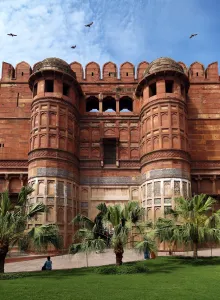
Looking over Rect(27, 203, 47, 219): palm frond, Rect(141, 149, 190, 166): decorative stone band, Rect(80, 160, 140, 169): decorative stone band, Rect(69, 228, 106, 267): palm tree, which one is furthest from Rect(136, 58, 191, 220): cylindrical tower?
Rect(27, 203, 47, 219): palm frond

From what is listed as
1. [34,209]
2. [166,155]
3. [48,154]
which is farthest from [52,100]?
[34,209]

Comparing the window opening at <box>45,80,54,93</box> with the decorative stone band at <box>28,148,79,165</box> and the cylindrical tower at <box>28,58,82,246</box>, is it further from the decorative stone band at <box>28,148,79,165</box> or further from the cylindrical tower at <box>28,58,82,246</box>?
the decorative stone band at <box>28,148,79,165</box>

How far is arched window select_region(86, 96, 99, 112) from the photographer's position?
97.6 feet

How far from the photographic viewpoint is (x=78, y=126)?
92.9ft

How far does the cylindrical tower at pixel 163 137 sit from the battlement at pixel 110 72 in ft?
9.51

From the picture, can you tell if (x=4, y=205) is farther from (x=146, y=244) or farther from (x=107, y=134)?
(x=107, y=134)

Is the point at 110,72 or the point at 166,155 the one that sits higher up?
the point at 110,72

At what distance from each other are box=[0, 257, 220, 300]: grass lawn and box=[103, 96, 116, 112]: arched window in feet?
55.5

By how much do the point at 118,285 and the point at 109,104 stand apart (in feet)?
67.9

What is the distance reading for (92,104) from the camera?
30938 mm

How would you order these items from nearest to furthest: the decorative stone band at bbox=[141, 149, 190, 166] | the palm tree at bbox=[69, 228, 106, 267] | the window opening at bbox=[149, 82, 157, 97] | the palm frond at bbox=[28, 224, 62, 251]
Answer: the palm frond at bbox=[28, 224, 62, 251] → the palm tree at bbox=[69, 228, 106, 267] → the decorative stone band at bbox=[141, 149, 190, 166] → the window opening at bbox=[149, 82, 157, 97]

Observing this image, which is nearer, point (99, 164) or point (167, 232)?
point (167, 232)

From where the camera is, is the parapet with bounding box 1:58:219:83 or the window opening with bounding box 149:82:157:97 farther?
the parapet with bounding box 1:58:219:83

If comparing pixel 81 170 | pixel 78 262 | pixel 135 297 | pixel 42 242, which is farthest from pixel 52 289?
pixel 81 170
